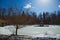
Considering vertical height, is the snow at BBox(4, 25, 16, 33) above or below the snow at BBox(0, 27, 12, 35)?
above

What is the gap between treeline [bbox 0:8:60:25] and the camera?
226cm

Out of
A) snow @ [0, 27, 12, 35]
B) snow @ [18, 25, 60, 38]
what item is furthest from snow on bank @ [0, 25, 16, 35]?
snow @ [18, 25, 60, 38]

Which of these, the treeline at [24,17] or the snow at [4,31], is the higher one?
the treeline at [24,17]

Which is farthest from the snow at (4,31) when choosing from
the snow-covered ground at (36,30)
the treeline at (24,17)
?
the treeline at (24,17)

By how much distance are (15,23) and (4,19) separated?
213 millimetres

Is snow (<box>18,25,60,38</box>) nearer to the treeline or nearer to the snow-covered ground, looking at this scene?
the snow-covered ground

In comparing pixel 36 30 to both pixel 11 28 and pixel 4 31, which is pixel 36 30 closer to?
pixel 11 28

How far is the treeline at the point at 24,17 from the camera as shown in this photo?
89.1 inches

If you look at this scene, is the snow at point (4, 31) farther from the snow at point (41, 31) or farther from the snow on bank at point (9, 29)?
the snow at point (41, 31)

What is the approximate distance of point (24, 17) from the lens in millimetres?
2312

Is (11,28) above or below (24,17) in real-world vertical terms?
below

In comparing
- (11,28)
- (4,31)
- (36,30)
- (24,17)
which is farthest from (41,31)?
(4,31)

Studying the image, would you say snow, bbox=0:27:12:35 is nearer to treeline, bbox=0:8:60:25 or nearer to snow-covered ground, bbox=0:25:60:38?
snow-covered ground, bbox=0:25:60:38

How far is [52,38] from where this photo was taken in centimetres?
219
